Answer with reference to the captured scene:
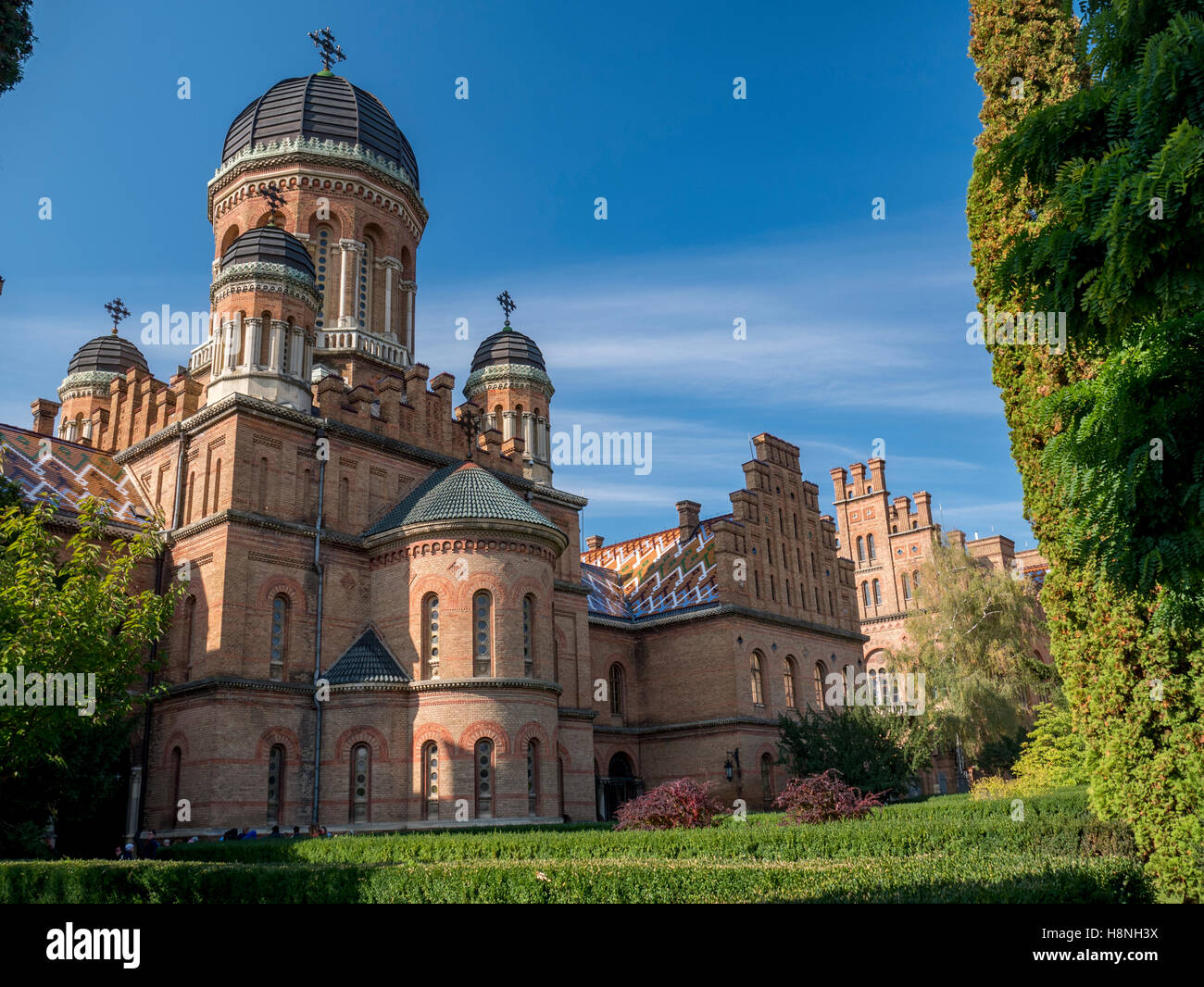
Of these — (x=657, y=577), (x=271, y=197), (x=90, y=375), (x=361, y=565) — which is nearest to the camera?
(x=361, y=565)

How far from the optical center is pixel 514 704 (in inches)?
1016

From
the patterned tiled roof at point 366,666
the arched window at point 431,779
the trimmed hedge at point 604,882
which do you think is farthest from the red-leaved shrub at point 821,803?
the patterned tiled roof at point 366,666

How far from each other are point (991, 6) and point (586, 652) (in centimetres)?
2303

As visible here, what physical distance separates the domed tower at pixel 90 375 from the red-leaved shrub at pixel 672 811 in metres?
33.6

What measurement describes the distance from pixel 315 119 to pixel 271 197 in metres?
4.63

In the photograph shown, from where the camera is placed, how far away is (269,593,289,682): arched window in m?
25.7

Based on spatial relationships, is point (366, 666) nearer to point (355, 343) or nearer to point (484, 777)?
point (484, 777)

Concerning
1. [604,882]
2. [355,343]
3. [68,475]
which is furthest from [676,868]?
[355,343]

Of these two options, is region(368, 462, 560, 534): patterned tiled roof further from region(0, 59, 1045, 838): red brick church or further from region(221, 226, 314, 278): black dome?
region(221, 226, 314, 278): black dome

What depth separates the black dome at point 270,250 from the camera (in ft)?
94.7

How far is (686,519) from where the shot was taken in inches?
1687
